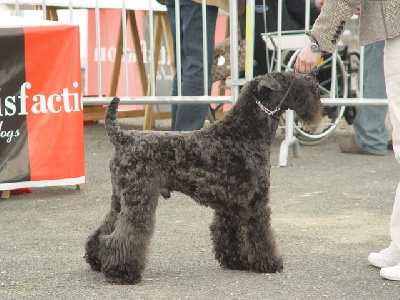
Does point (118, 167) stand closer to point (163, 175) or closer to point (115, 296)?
point (163, 175)

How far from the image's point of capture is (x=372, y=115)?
730cm

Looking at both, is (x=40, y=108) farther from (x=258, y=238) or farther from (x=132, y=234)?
(x=258, y=238)

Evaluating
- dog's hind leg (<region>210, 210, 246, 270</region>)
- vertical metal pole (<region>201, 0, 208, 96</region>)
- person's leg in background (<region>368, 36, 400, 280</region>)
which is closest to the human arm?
person's leg in background (<region>368, 36, 400, 280</region>)

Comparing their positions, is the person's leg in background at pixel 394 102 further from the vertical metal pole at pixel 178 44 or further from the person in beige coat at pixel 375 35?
the vertical metal pole at pixel 178 44

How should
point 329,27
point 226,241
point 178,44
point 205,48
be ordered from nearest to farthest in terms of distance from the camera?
point 329,27
point 226,241
point 205,48
point 178,44

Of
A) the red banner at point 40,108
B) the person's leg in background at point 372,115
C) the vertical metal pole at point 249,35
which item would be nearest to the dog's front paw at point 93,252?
the red banner at point 40,108

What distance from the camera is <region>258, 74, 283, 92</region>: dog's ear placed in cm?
382

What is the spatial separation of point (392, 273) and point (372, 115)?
368 centimetres

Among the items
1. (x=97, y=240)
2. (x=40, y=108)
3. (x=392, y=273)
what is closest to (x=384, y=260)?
(x=392, y=273)

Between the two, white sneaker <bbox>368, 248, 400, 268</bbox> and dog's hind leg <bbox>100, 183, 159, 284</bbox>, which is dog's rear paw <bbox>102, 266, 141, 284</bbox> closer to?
dog's hind leg <bbox>100, 183, 159, 284</bbox>

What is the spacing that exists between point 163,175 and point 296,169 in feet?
10.4

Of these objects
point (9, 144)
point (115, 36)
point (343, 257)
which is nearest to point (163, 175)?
point (343, 257)

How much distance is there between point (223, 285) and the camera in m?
3.73

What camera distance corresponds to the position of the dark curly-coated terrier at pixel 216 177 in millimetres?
3656
